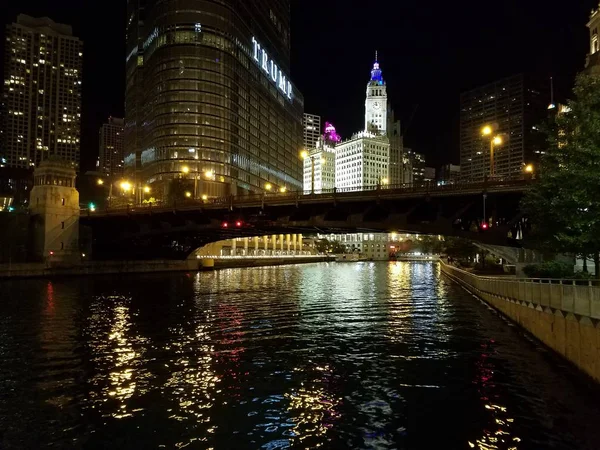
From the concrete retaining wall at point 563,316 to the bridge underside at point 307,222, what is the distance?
1791cm

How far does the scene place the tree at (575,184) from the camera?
2702 centimetres

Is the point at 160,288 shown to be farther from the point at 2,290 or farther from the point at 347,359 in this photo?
the point at 347,359

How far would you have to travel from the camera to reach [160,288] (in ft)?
203

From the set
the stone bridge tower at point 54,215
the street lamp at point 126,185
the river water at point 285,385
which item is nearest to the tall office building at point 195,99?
the street lamp at point 126,185

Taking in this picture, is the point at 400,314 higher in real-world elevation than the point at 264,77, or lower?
lower

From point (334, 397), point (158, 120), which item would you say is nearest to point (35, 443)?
point (334, 397)

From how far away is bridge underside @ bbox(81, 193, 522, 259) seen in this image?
50172 millimetres

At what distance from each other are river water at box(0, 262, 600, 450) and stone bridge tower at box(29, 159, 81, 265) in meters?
52.5

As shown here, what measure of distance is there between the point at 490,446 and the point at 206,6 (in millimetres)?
164843

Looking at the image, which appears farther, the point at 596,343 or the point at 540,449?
the point at 596,343

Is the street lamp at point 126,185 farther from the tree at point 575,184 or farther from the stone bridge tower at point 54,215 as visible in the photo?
the tree at point 575,184

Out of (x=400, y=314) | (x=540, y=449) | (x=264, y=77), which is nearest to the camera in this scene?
(x=540, y=449)

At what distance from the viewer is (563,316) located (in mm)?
20734

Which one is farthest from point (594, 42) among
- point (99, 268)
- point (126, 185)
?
point (126, 185)
